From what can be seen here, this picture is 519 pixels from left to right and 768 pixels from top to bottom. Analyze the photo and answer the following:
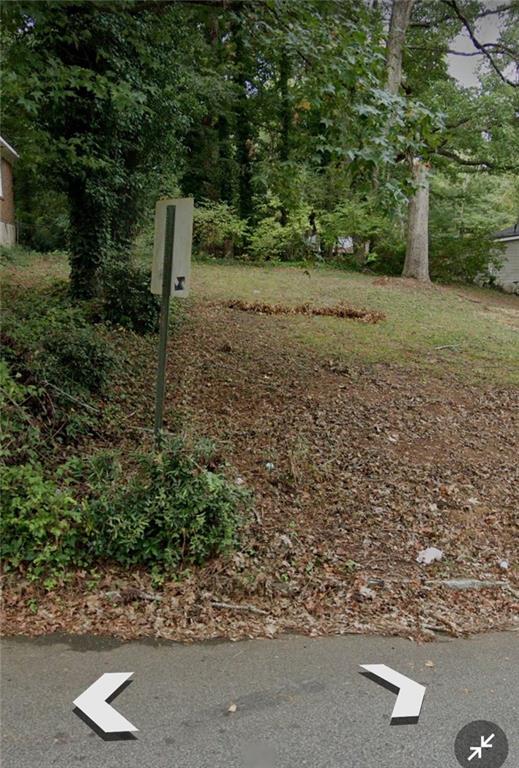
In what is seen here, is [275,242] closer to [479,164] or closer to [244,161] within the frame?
[244,161]

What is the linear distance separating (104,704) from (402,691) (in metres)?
1.32

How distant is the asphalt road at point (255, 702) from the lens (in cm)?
206

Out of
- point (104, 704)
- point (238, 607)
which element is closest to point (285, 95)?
point (238, 607)

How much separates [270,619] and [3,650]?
4.47 ft

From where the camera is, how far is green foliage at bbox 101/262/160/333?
7.20m

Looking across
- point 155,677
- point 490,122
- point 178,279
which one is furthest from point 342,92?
point 490,122

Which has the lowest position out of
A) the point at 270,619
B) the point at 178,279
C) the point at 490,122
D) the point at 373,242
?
the point at 270,619

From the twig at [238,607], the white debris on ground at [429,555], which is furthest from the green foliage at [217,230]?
the twig at [238,607]

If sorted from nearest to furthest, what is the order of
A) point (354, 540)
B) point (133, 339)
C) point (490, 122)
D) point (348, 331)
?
point (354, 540)
point (133, 339)
point (348, 331)
point (490, 122)

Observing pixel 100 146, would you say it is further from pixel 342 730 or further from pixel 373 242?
pixel 373 242

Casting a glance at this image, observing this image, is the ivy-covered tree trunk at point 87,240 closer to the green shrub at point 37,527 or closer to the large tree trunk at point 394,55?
the large tree trunk at point 394,55

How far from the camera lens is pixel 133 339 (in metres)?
6.90

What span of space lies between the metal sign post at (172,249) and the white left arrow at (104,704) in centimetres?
195

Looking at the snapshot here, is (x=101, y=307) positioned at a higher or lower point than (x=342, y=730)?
higher
